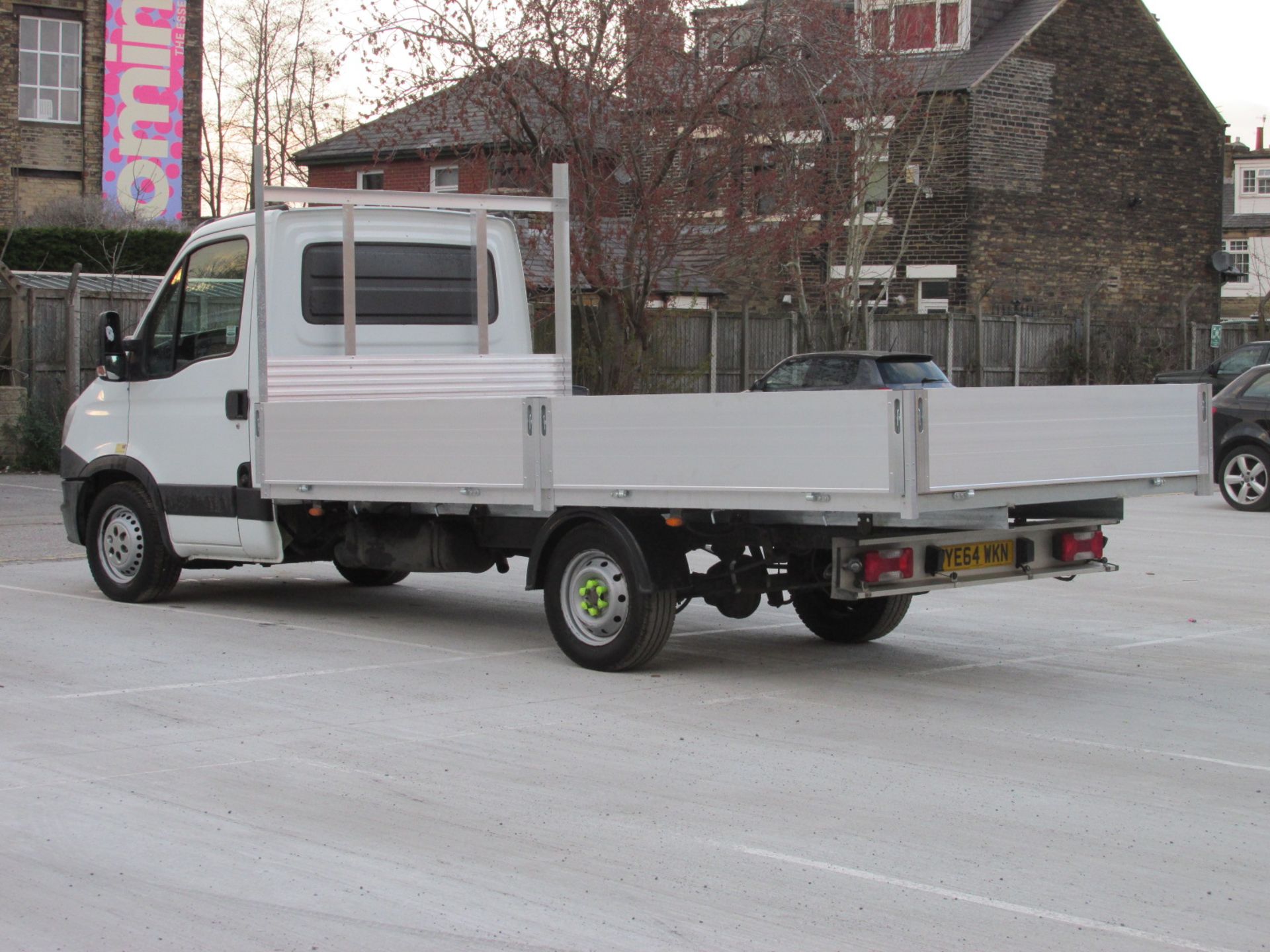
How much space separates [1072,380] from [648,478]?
28.3 meters

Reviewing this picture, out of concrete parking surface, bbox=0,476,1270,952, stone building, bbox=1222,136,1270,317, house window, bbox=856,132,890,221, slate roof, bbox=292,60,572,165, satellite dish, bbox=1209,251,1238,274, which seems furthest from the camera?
stone building, bbox=1222,136,1270,317

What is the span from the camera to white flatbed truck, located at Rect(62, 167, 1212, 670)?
7727mm

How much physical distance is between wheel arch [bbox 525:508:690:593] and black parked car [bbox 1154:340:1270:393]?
21610 millimetres

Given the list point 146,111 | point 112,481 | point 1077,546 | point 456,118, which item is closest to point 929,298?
point 456,118

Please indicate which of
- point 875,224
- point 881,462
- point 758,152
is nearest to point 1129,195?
point 875,224

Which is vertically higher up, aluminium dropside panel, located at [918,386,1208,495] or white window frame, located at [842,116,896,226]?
white window frame, located at [842,116,896,226]

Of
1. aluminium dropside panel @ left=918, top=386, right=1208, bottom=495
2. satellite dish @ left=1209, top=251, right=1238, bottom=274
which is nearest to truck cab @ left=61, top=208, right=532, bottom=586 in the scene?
aluminium dropside panel @ left=918, top=386, right=1208, bottom=495

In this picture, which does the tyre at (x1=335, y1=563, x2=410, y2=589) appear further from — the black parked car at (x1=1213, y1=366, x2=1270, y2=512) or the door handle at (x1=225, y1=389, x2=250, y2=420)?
the black parked car at (x1=1213, y1=366, x2=1270, y2=512)

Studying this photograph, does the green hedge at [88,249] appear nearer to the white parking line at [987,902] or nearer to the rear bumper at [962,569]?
the rear bumper at [962,569]

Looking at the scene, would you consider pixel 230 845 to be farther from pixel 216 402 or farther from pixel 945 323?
pixel 945 323

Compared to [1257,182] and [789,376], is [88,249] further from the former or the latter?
[1257,182]

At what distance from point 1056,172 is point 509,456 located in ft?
102

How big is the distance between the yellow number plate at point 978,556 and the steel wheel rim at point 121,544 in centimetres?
573

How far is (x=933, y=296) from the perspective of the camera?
3647 centimetres
